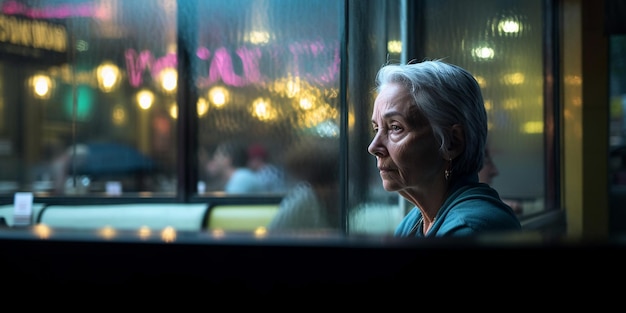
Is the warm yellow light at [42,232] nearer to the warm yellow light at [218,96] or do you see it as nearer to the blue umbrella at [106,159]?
the warm yellow light at [218,96]

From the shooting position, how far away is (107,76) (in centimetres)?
557

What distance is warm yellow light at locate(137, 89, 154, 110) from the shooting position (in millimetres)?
5496

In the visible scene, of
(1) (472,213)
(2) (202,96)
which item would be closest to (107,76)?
(2) (202,96)

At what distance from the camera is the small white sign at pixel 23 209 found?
502 cm

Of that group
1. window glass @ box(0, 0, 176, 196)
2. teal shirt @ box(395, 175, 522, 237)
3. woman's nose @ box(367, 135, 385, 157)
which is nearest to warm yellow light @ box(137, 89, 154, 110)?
window glass @ box(0, 0, 176, 196)

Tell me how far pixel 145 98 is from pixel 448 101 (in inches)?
Answer: 163

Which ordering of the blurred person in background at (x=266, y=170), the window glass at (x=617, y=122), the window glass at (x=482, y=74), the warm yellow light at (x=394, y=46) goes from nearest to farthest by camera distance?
the window glass at (x=482, y=74), the warm yellow light at (x=394, y=46), the window glass at (x=617, y=122), the blurred person in background at (x=266, y=170)

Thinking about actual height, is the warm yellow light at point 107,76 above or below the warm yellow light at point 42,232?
above

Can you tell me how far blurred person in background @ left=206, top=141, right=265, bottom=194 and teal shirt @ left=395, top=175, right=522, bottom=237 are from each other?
360 cm

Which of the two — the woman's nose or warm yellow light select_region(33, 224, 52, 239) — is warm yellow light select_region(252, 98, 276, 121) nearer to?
the woman's nose

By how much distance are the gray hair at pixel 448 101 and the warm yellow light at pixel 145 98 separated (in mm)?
4011

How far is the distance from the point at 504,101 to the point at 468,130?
2.65 meters

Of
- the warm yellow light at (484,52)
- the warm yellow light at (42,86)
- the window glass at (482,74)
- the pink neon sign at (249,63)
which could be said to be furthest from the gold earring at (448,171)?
the warm yellow light at (42,86)

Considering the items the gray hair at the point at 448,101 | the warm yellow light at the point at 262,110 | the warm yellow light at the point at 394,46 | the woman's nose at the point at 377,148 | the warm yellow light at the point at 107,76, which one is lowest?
the woman's nose at the point at 377,148
